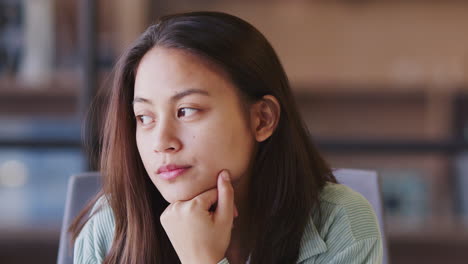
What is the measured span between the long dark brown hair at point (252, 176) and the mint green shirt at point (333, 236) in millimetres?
23

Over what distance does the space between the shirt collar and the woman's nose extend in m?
0.25

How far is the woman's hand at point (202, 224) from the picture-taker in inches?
34.7

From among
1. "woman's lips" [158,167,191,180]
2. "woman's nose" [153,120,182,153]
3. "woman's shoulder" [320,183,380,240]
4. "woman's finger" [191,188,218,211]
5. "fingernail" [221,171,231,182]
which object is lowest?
"woman's shoulder" [320,183,380,240]

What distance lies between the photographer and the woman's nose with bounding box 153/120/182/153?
2.80ft

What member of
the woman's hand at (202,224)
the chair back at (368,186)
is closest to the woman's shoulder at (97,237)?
the woman's hand at (202,224)

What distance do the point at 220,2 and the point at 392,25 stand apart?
1.15 metres

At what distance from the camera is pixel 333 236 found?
0.95 metres

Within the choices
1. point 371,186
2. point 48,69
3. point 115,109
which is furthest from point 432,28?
point 115,109

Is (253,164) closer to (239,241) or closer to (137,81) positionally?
(239,241)

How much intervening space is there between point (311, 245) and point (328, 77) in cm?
313

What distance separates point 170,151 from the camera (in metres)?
0.86

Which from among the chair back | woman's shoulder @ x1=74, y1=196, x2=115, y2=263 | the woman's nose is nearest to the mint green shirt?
woman's shoulder @ x1=74, y1=196, x2=115, y2=263

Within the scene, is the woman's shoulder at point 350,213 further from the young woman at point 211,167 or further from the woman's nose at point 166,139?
the woman's nose at point 166,139

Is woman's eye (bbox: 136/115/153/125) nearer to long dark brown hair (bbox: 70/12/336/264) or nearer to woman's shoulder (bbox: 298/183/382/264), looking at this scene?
long dark brown hair (bbox: 70/12/336/264)
